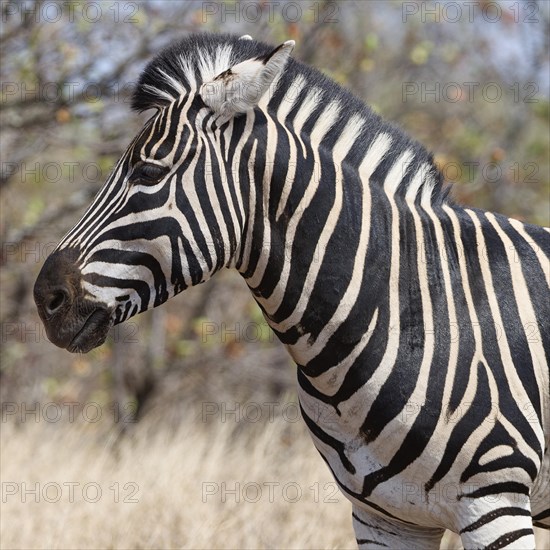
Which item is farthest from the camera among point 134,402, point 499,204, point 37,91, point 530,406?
point 499,204

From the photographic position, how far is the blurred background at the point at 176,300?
5887 mm

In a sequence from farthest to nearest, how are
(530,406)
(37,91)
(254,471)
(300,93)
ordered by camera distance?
(37,91), (254,471), (300,93), (530,406)

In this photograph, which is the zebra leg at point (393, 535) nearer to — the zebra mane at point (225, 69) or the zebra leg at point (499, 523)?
the zebra leg at point (499, 523)

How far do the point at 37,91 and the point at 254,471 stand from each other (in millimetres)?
4097

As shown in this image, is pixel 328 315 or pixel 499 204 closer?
pixel 328 315

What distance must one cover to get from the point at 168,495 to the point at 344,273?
3.20 metres

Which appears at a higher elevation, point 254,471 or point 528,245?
point 528,245

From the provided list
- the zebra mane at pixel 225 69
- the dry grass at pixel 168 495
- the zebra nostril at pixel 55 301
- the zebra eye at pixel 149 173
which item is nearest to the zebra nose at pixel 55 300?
the zebra nostril at pixel 55 301

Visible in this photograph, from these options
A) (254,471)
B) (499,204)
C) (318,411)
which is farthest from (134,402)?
(318,411)

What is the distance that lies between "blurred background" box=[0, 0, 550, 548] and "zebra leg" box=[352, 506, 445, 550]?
4.85 ft

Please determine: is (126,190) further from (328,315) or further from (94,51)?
(94,51)

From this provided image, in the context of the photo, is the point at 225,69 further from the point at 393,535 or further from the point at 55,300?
the point at 393,535

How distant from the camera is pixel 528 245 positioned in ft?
11.5

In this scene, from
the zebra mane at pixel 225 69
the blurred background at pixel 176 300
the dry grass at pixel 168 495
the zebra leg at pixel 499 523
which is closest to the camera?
the zebra leg at pixel 499 523
